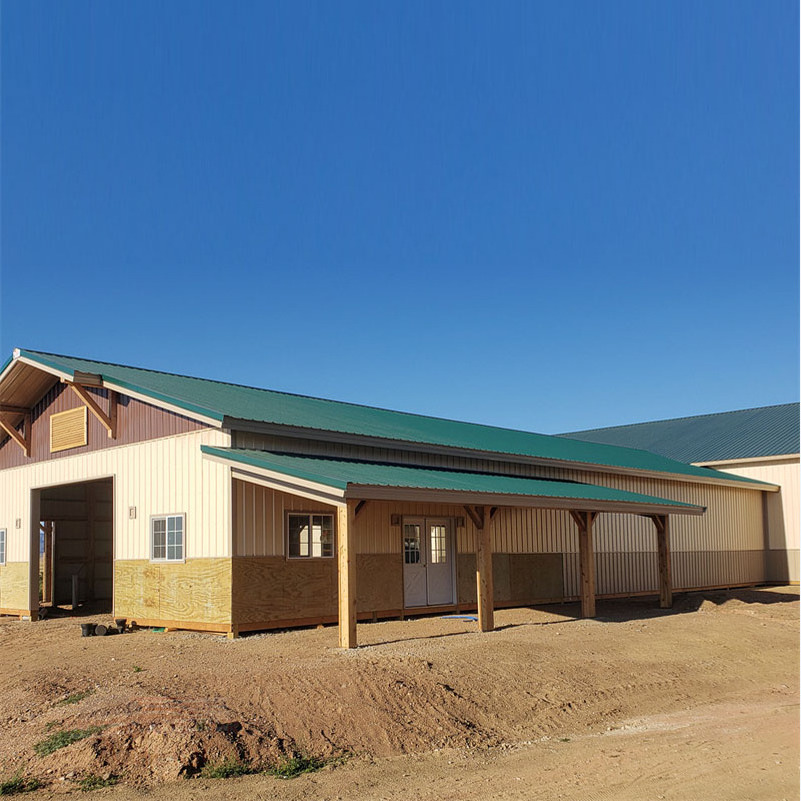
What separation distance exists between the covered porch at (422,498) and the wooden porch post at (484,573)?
18mm

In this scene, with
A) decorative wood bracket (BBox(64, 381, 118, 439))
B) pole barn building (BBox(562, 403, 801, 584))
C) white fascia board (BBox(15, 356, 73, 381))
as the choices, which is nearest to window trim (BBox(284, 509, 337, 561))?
decorative wood bracket (BBox(64, 381, 118, 439))

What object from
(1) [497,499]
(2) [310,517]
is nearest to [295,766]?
(1) [497,499]

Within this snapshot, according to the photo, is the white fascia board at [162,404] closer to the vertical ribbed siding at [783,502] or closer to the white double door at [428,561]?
the white double door at [428,561]

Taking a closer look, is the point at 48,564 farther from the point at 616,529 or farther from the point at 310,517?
the point at 616,529

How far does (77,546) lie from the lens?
2581cm

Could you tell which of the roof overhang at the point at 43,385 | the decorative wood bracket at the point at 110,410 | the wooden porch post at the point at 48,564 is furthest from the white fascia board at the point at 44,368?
the wooden porch post at the point at 48,564

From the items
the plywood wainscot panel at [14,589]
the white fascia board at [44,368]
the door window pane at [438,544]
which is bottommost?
the plywood wainscot panel at [14,589]

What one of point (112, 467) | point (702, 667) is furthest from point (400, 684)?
point (112, 467)

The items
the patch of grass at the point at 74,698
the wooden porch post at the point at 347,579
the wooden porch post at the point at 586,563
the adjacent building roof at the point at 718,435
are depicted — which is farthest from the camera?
the adjacent building roof at the point at 718,435

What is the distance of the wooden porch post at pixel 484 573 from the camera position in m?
17.1

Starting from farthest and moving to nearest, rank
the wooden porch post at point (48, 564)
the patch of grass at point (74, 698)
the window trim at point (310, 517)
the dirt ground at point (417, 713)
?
the wooden porch post at point (48, 564) → the window trim at point (310, 517) → the patch of grass at point (74, 698) → the dirt ground at point (417, 713)

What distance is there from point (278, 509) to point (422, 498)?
10.5ft

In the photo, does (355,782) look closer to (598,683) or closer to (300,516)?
(598,683)

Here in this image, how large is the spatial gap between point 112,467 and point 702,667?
40.6ft
